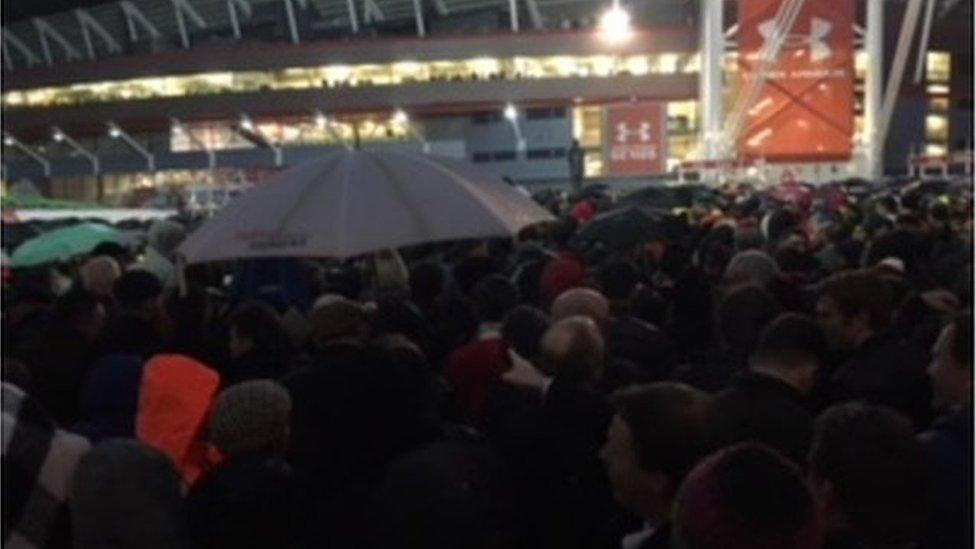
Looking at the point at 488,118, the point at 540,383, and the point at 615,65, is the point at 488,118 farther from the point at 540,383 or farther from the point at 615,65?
the point at 540,383

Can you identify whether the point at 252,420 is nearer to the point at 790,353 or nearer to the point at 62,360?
the point at 790,353

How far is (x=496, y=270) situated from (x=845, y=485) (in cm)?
565

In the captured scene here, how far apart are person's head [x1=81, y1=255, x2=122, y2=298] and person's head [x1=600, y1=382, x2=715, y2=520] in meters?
4.94

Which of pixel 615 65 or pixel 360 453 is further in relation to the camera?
pixel 615 65

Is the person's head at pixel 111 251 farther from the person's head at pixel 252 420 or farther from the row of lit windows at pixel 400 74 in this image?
the row of lit windows at pixel 400 74

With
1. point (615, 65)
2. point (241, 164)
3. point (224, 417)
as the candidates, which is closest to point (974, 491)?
point (224, 417)

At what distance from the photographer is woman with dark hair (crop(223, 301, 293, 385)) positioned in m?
5.84

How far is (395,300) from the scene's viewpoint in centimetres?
665

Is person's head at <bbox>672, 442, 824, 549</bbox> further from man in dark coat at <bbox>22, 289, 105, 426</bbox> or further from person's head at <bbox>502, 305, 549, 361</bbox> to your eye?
man in dark coat at <bbox>22, 289, 105, 426</bbox>

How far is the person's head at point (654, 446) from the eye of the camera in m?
3.44

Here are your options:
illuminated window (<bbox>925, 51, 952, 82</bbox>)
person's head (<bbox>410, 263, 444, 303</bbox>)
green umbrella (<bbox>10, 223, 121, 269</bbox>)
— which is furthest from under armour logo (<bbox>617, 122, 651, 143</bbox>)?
illuminated window (<bbox>925, 51, 952, 82</bbox>)

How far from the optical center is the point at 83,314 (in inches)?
255

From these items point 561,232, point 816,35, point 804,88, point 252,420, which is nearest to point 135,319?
point 252,420

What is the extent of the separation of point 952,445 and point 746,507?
4.55ft
